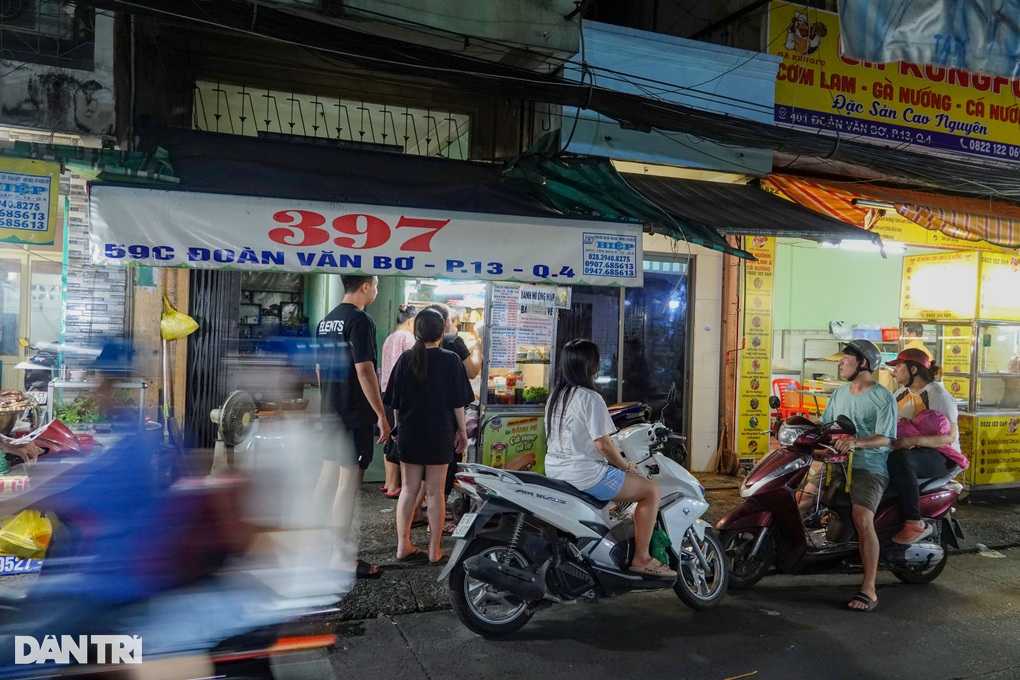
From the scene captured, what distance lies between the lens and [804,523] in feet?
17.9

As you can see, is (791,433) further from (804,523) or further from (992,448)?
(992,448)

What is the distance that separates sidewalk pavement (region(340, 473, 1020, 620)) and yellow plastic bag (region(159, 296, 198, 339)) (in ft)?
7.82

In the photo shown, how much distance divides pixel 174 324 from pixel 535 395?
3.52 meters

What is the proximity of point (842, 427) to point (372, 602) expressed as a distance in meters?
3.60

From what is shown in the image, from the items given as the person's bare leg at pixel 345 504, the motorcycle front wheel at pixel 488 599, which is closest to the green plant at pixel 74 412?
the person's bare leg at pixel 345 504

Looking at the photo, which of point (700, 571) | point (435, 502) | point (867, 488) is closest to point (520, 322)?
point (435, 502)

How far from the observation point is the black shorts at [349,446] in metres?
5.14

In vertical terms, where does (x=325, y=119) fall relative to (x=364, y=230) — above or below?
above

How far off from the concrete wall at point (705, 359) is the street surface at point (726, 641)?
3.79 meters

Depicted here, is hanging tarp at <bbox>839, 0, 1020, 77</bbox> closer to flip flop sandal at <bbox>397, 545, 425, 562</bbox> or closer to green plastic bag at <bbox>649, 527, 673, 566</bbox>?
green plastic bag at <bbox>649, 527, 673, 566</bbox>

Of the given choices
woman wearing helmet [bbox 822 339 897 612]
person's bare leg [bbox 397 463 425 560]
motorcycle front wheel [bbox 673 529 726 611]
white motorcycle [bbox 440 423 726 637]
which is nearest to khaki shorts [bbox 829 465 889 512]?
woman wearing helmet [bbox 822 339 897 612]

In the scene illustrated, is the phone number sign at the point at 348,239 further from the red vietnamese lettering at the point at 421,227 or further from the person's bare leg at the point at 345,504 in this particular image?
the person's bare leg at the point at 345,504

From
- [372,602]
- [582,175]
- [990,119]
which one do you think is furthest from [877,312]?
[372,602]

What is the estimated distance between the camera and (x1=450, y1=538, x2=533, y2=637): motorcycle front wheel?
13.9 ft
